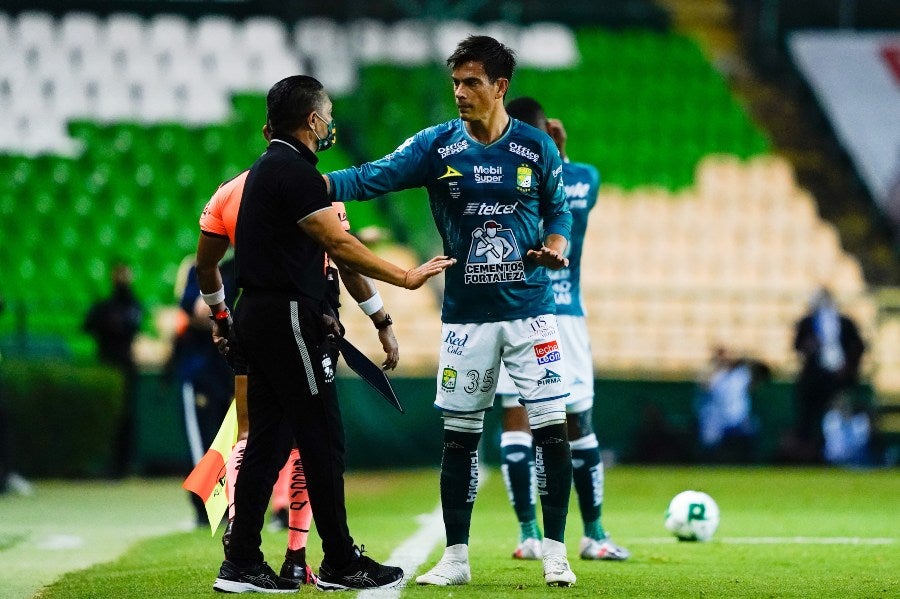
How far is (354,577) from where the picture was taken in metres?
6.38

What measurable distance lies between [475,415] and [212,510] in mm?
1352

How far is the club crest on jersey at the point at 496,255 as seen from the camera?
6.61m

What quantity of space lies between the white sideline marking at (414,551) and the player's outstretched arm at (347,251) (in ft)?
4.18

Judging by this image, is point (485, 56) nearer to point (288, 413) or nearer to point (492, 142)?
point (492, 142)

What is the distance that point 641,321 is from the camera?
19219 mm

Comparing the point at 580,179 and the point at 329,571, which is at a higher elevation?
the point at 580,179

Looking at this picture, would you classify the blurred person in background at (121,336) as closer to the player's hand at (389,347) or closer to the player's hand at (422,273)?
the player's hand at (389,347)

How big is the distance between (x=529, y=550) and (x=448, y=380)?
1734mm

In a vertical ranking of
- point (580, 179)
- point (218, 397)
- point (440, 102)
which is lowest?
point (218, 397)

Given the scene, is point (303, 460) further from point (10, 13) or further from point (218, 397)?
point (10, 13)

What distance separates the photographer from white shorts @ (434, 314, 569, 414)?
21.8 feet


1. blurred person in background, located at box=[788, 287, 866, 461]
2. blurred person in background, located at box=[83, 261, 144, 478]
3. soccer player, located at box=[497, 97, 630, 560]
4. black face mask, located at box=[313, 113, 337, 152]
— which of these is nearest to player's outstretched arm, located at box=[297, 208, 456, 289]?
black face mask, located at box=[313, 113, 337, 152]

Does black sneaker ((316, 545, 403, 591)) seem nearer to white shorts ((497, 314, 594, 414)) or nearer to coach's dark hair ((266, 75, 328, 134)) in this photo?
coach's dark hair ((266, 75, 328, 134))

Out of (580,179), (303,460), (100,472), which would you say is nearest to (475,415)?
(303,460)
